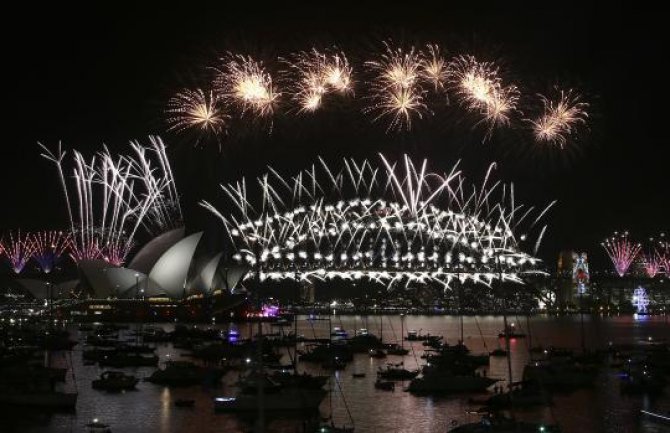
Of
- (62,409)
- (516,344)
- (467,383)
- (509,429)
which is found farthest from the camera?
(516,344)

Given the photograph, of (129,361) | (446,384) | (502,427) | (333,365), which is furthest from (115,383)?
(502,427)

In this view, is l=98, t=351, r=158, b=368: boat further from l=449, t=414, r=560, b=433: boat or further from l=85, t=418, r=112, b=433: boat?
l=449, t=414, r=560, b=433: boat

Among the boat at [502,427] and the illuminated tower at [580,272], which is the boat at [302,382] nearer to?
the boat at [502,427]

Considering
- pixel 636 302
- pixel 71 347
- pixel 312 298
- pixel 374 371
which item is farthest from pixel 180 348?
pixel 636 302

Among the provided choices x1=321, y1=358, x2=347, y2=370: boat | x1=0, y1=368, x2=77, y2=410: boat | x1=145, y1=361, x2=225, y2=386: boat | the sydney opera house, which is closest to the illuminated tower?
the sydney opera house

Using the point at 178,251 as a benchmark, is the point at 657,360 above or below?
below

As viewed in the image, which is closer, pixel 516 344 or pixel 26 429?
pixel 26 429

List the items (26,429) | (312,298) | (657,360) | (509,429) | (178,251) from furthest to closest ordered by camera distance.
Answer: (312,298), (178,251), (657,360), (26,429), (509,429)

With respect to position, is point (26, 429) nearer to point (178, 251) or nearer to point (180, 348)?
point (180, 348)
